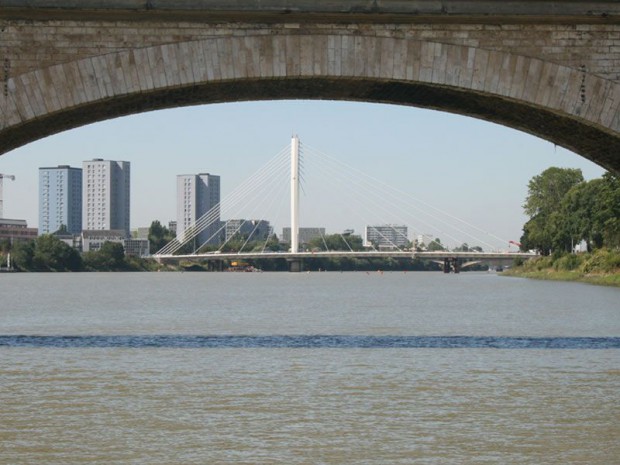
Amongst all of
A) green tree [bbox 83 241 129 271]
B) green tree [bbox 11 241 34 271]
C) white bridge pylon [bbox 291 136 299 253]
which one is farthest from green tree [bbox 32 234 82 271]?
white bridge pylon [bbox 291 136 299 253]

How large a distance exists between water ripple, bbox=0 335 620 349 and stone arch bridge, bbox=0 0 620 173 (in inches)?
358

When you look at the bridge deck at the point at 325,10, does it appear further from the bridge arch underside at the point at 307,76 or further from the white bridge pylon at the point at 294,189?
the white bridge pylon at the point at 294,189

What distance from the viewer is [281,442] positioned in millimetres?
14492

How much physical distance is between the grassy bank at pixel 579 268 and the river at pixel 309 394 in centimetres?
3831

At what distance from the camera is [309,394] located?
18594 mm

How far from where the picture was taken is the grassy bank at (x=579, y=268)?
71750 millimetres

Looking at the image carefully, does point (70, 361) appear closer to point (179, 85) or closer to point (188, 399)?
point (188, 399)

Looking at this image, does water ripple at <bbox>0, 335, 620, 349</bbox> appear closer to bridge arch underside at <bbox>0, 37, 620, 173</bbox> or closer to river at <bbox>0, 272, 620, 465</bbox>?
river at <bbox>0, 272, 620, 465</bbox>

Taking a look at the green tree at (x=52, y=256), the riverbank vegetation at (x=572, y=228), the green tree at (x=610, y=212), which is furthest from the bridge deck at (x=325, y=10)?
the green tree at (x=52, y=256)

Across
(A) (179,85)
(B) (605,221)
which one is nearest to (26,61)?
(A) (179,85)

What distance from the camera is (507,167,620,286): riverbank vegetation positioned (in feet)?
229

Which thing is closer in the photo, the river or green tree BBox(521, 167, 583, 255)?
the river

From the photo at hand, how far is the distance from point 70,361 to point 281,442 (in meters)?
9.32

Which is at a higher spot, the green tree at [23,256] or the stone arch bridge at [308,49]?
the stone arch bridge at [308,49]
